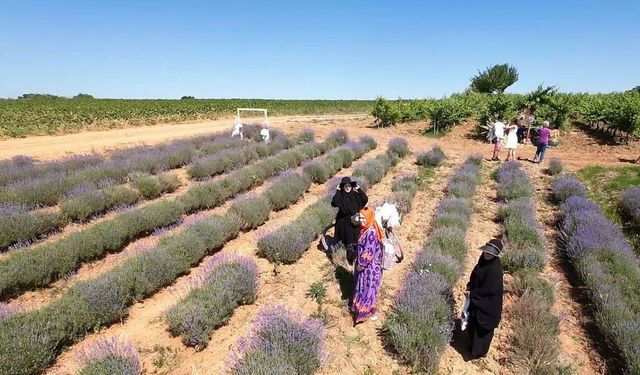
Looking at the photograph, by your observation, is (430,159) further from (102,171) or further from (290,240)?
(102,171)

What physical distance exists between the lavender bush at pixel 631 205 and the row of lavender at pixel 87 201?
417 inches

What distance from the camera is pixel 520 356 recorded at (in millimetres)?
4105

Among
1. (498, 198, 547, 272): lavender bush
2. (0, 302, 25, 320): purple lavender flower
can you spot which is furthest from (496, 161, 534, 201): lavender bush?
(0, 302, 25, 320): purple lavender flower

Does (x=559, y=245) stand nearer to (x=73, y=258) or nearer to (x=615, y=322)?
(x=615, y=322)

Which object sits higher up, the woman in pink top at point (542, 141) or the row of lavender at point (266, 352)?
the woman in pink top at point (542, 141)

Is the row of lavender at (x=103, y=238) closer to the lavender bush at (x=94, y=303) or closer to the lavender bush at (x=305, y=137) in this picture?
the lavender bush at (x=94, y=303)

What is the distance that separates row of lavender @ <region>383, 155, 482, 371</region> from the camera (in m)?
4.02

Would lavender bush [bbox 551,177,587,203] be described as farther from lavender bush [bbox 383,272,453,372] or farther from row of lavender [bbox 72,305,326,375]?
row of lavender [bbox 72,305,326,375]

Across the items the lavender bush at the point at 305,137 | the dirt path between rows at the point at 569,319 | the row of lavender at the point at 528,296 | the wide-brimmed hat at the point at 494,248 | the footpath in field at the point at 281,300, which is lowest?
the dirt path between rows at the point at 569,319

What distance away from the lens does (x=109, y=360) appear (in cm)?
353

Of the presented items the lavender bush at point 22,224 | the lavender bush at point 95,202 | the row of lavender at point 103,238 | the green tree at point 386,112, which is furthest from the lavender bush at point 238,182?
the green tree at point 386,112

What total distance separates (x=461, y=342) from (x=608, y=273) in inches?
104

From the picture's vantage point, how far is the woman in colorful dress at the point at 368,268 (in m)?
4.48

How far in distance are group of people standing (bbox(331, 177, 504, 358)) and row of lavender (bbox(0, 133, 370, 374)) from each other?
2.71m
